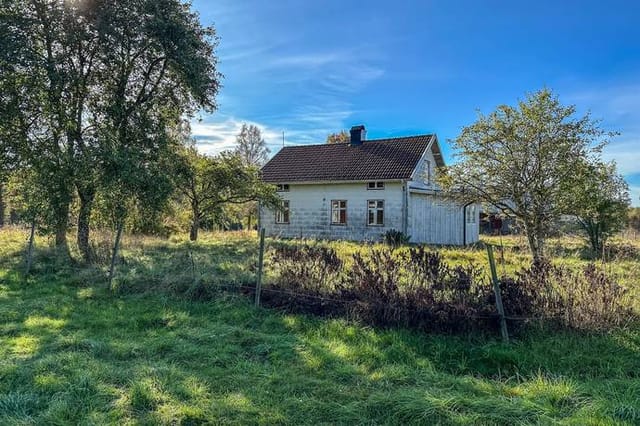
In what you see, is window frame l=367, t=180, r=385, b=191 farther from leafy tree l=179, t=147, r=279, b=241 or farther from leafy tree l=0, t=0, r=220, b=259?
leafy tree l=0, t=0, r=220, b=259

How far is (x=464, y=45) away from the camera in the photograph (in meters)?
11.9

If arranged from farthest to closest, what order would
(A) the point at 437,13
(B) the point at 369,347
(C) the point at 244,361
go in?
(A) the point at 437,13
(B) the point at 369,347
(C) the point at 244,361

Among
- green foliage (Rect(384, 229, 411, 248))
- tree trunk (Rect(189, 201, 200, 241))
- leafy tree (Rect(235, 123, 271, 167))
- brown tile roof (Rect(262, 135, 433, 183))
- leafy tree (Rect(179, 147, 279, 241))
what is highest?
leafy tree (Rect(235, 123, 271, 167))

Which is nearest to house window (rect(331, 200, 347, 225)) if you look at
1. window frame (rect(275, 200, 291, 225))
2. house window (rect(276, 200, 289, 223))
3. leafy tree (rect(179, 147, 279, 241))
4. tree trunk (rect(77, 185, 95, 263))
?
window frame (rect(275, 200, 291, 225))

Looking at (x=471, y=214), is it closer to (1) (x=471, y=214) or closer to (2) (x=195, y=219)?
(1) (x=471, y=214)

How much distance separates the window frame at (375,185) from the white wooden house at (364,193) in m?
→ 0.05

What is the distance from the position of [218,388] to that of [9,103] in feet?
34.2

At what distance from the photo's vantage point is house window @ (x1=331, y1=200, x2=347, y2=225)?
66.2 ft

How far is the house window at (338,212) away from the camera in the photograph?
20.2 meters

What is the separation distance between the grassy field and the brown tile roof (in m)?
13.7

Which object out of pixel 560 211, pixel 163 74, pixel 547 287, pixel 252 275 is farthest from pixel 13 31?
pixel 560 211

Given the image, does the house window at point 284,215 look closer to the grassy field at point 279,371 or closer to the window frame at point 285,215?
the window frame at point 285,215

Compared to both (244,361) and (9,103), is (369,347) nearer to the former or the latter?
(244,361)

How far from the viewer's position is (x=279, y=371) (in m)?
4.12
